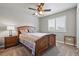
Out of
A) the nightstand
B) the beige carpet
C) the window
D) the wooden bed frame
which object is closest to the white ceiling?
the window

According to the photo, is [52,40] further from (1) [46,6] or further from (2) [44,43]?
(1) [46,6]

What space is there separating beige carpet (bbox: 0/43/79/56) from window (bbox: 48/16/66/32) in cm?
27

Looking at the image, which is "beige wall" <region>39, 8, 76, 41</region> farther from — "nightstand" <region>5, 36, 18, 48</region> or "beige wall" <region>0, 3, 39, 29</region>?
"nightstand" <region>5, 36, 18, 48</region>

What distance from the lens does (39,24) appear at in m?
1.64

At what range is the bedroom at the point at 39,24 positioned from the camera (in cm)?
149

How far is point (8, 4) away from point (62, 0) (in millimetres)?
913

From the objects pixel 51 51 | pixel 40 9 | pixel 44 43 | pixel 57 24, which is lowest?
pixel 51 51

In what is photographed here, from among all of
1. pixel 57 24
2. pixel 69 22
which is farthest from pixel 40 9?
pixel 69 22

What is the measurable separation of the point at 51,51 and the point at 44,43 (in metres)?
0.20

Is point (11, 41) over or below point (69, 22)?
below

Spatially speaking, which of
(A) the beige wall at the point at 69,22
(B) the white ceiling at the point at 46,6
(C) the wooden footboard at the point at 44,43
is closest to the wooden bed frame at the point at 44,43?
(C) the wooden footboard at the point at 44,43

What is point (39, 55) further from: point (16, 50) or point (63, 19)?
point (63, 19)

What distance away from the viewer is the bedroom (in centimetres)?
149

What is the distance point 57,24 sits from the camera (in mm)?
1588
